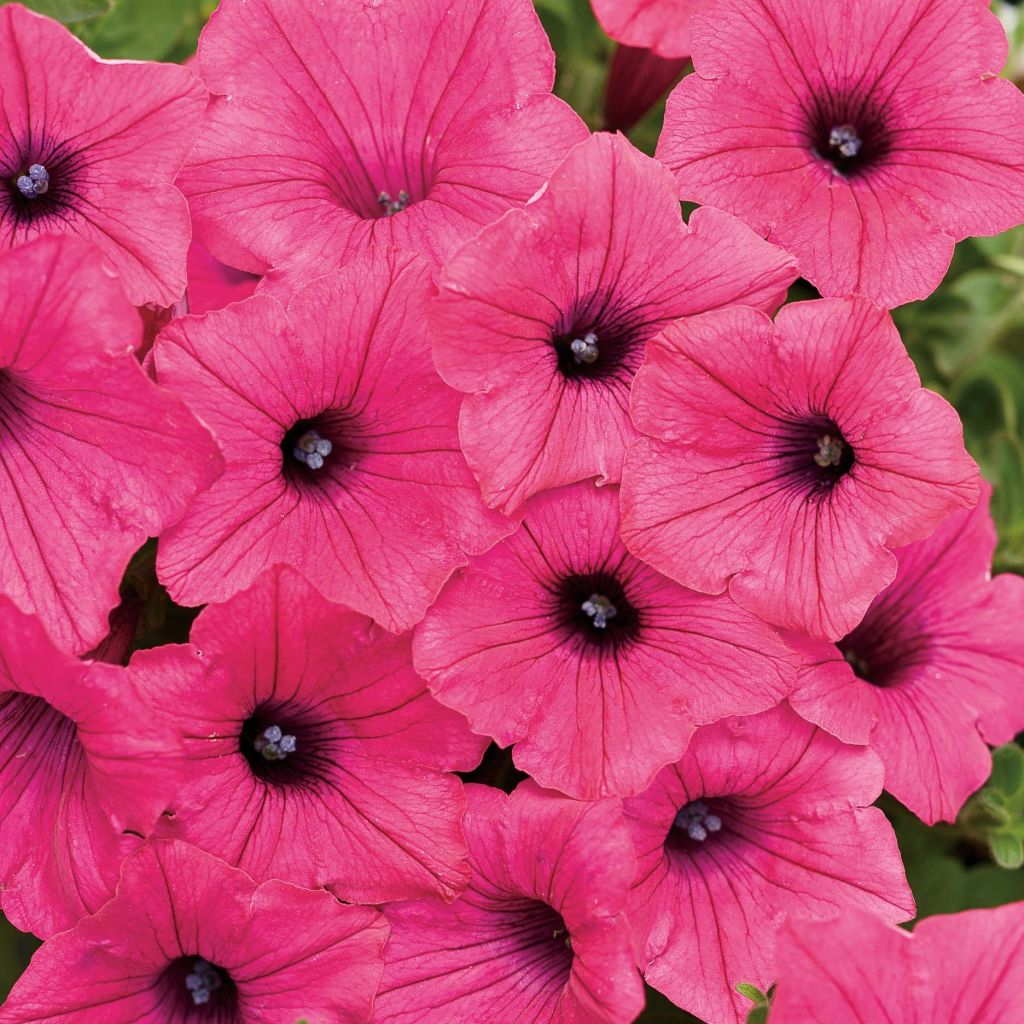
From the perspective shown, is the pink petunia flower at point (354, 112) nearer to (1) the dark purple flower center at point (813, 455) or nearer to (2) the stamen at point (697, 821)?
(1) the dark purple flower center at point (813, 455)

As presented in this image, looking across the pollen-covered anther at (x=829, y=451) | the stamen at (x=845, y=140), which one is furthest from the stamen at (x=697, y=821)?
the stamen at (x=845, y=140)

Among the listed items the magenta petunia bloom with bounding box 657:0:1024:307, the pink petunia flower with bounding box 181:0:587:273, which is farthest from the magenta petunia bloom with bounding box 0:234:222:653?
the magenta petunia bloom with bounding box 657:0:1024:307

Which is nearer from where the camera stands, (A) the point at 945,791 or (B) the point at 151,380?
(B) the point at 151,380

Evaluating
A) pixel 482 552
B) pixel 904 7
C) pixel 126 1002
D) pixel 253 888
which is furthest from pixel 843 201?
pixel 126 1002

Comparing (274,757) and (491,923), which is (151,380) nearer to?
(274,757)

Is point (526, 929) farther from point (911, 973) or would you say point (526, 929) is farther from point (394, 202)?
point (394, 202)

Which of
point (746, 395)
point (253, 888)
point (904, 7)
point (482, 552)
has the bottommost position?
point (253, 888)

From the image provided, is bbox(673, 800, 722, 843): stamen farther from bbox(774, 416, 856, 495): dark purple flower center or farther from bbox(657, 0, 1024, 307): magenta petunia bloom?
bbox(657, 0, 1024, 307): magenta petunia bloom

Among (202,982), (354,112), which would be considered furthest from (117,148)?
(202,982)
